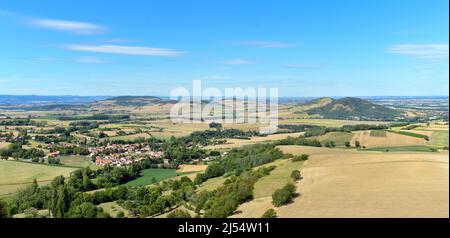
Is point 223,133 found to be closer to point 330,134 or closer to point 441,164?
point 330,134

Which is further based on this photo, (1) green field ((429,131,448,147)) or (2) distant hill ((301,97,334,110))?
(2) distant hill ((301,97,334,110))

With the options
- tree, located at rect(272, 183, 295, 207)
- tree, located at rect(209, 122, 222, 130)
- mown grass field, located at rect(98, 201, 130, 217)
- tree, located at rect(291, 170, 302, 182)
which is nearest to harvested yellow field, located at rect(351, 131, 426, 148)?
tree, located at rect(291, 170, 302, 182)

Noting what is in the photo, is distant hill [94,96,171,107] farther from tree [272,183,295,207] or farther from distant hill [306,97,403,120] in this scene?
tree [272,183,295,207]

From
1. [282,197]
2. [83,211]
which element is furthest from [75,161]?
[282,197]

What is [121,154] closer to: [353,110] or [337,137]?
[337,137]

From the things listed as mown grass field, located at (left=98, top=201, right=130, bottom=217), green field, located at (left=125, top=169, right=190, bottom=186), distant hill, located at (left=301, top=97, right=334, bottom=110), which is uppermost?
distant hill, located at (left=301, top=97, right=334, bottom=110)
